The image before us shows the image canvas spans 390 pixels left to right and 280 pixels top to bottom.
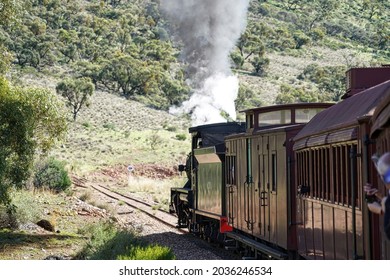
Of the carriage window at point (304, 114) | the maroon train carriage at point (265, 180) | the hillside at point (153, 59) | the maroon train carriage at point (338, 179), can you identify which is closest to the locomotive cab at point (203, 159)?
the maroon train carriage at point (265, 180)

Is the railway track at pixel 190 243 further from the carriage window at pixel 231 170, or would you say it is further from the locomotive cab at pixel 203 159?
the carriage window at pixel 231 170

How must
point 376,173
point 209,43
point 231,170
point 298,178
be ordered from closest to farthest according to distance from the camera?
point 376,173 → point 298,178 → point 231,170 → point 209,43

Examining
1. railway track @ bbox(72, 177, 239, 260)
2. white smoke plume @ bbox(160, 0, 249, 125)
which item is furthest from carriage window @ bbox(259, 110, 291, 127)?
white smoke plume @ bbox(160, 0, 249, 125)

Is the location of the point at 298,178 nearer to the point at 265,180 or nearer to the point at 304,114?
the point at 265,180

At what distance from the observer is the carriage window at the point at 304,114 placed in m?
17.4

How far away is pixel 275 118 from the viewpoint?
17.9 m

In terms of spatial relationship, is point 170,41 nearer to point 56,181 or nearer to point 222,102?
point 222,102

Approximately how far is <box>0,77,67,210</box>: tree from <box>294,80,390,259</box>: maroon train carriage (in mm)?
9514

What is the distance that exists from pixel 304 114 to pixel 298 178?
13.2 ft

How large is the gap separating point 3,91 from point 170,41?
97.2 m

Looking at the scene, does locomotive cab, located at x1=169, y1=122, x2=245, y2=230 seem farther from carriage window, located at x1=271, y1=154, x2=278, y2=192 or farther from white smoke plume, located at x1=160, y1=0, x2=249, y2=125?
white smoke plume, located at x1=160, y1=0, x2=249, y2=125

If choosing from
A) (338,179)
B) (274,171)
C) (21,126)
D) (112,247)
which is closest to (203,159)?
(21,126)

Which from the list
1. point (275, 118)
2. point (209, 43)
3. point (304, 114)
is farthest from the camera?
point (209, 43)
